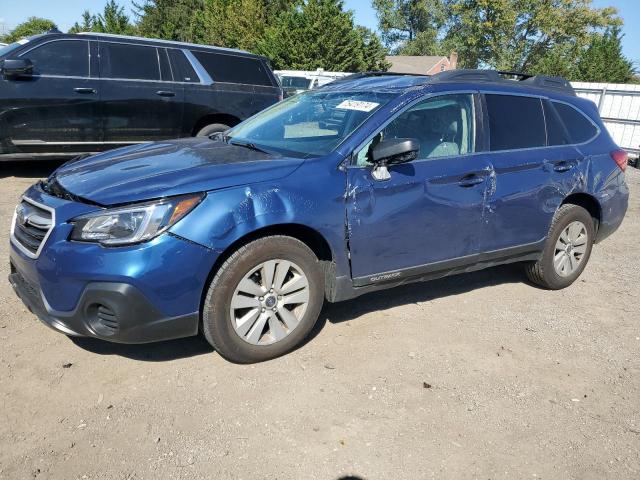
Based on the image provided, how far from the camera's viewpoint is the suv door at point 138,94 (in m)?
7.72

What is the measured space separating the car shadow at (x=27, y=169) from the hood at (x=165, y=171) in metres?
5.07

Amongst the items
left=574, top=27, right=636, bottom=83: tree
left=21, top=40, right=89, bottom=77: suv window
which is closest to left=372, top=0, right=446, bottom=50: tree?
left=574, top=27, right=636, bottom=83: tree

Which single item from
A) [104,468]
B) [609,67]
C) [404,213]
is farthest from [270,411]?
[609,67]

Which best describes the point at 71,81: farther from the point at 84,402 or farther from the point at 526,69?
the point at 526,69

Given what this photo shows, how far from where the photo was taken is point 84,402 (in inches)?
117

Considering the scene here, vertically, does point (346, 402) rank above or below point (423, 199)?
below

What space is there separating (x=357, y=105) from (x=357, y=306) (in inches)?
59.9

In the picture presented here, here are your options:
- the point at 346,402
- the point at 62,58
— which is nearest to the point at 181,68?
the point at 62,58

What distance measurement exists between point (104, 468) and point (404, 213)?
2.27 m

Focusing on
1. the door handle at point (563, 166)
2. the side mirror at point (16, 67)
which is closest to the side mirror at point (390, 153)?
the door handle at point (563, 166)

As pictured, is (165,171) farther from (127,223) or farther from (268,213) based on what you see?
(268,213)

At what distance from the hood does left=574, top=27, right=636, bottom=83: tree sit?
112 feet

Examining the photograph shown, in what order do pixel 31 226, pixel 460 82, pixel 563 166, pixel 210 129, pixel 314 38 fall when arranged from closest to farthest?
1. pixel 31 226
2. pixel 460 82
3. pixel 563 166
4. pixel 210 129
5. pixel 314 38

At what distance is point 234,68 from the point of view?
8883 millimetres
